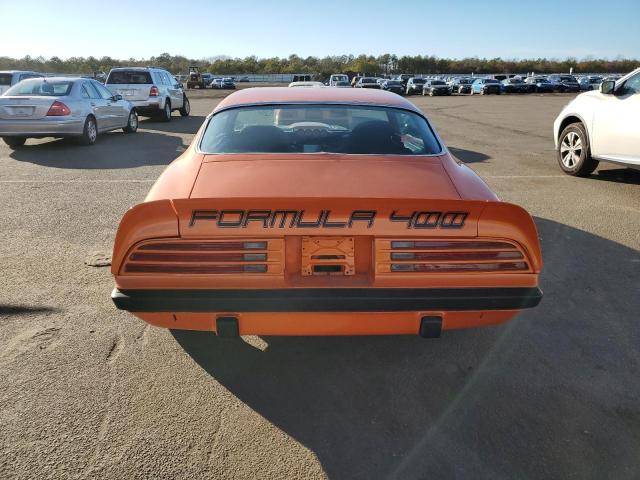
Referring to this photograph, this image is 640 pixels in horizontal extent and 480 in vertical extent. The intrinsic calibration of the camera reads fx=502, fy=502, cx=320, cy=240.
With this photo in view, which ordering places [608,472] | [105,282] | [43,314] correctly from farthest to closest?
[105,282] → [43,314] → [608,472]

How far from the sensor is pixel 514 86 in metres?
42.8

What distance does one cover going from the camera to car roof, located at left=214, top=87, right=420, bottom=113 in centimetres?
368

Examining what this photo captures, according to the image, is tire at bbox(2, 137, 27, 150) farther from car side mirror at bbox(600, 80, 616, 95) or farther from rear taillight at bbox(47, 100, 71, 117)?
car side mirror at bbox(600, 80, 616, 95)

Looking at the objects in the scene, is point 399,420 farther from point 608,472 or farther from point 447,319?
point 608,472

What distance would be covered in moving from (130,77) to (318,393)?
15648 mm

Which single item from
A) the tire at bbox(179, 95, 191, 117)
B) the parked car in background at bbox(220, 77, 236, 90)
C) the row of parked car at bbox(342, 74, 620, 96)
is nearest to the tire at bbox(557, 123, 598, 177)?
the tire at bbox(179, 95, 191, 117)

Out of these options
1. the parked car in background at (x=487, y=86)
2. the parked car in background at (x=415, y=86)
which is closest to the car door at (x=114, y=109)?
the parked car in background at (x=415, y=86)

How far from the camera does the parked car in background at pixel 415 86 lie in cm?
4262

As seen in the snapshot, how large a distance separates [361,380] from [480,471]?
83 cm

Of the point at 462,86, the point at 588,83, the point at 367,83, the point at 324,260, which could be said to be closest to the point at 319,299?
the point at 324,260

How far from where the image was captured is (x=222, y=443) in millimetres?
2355

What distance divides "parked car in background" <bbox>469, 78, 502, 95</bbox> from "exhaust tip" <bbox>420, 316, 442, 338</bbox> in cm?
4365

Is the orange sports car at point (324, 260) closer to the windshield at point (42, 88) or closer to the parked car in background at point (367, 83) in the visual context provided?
the windshield at point (42, 88)

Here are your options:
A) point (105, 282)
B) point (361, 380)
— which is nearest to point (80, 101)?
point (105, 282)
